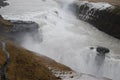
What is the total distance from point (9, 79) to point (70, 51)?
28.6 metres

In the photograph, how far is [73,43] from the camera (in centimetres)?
5816

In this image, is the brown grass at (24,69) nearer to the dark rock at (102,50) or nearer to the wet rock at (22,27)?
the dark rock at (102,50)

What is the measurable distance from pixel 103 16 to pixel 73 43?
60.9ft

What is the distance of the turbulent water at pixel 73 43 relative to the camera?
162 feet

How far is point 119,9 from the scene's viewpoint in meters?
70.3

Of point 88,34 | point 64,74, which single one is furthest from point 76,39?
point 64,74


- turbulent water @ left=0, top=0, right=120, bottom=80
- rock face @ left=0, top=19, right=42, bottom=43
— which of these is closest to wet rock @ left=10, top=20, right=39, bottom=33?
rock face @ left=0, top=19, right=42, bottom=43

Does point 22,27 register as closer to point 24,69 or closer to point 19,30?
point 19,30

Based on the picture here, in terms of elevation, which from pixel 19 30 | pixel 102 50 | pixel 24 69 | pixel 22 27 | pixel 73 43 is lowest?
pixel 73 43

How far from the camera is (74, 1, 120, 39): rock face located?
66875 millimetres

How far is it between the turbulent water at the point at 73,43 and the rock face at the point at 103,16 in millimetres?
1967

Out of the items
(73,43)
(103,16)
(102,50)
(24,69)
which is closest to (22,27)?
(73,43)

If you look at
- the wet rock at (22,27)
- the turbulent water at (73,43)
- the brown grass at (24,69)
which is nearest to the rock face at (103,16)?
the turbulent water at (73,43)

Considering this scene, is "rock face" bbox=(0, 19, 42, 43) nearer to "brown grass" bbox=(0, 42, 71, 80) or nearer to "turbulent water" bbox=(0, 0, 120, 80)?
"turbulent water" bbox=(0, 0, 120, 80)
